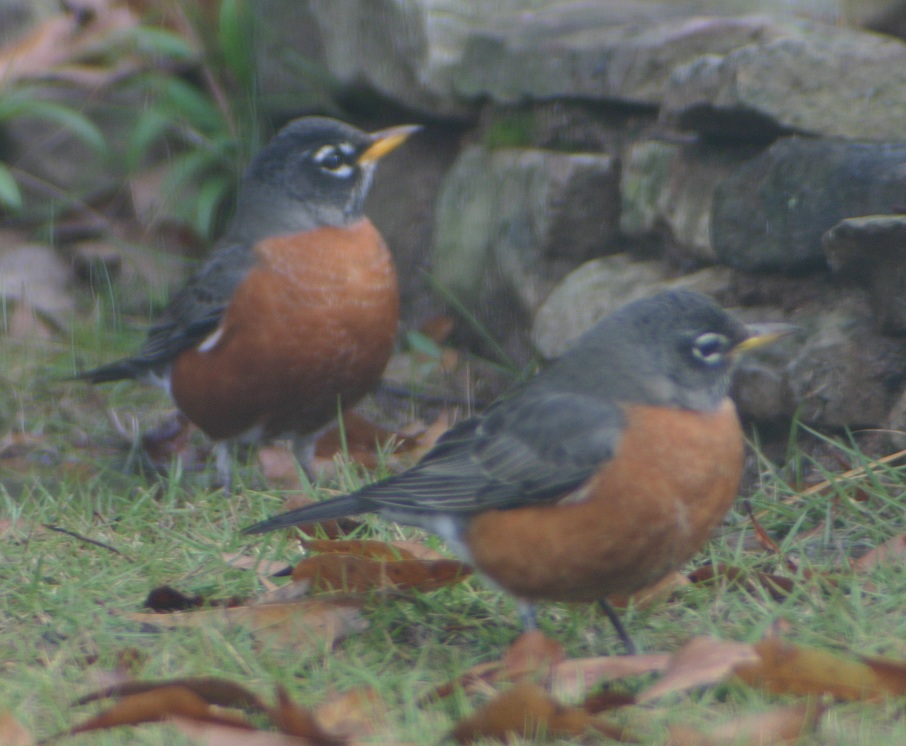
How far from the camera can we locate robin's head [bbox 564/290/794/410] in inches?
116

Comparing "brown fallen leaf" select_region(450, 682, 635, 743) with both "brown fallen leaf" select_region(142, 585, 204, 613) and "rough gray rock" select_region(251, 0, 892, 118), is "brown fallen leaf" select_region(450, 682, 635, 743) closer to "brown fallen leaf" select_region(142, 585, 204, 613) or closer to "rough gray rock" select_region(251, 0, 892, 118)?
"brown fallen leaf" select_region(142, 585, 204, 613)

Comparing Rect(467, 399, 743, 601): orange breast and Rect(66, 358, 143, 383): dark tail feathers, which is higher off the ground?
Rect(467, 399, 743, 601): orange breast

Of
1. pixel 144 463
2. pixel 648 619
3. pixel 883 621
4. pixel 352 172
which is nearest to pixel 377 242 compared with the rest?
pixel 352 172

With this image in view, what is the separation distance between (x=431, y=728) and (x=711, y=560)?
3.95 feet

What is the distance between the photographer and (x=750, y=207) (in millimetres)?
3885

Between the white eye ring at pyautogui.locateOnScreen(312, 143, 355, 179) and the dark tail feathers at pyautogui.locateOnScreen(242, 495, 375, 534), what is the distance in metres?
2.02

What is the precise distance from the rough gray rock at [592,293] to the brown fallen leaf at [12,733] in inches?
94.4

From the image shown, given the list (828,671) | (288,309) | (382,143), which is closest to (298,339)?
(288,309)

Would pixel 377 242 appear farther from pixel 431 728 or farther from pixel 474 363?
pixel 431 728

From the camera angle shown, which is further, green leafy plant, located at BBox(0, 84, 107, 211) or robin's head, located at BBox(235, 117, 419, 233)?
green leafy plant, located at BBox(0, 84, 107, 211)

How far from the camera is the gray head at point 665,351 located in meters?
2.95

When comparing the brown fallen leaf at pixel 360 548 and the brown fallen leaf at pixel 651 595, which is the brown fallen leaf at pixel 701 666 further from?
the brown fallen leaf at pixel 360 548

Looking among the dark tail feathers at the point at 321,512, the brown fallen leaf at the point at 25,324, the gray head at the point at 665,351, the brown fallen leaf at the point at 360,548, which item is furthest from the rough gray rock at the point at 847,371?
the brown fallen leaf at the point at 25,324

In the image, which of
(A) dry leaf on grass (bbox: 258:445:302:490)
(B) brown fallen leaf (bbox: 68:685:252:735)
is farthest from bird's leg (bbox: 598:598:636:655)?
(A) dry leaf on grass (bbox: 258:445:302:490)
